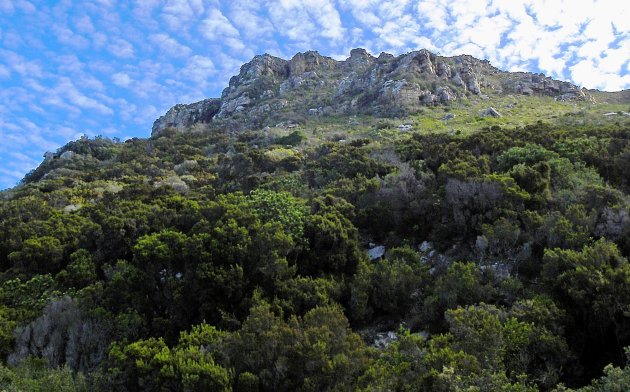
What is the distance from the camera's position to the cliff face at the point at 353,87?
167 ft

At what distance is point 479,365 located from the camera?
8.24m

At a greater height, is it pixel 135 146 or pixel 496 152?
pixel 135 146

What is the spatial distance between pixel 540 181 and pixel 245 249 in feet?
30.5

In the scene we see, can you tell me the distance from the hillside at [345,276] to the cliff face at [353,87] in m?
24.6

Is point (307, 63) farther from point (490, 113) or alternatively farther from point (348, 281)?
point (348, 281)

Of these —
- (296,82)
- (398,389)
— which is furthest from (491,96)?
(398,389)

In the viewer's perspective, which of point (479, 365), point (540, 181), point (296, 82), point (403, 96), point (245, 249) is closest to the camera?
point (479, 365)

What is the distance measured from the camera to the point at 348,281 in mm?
13719

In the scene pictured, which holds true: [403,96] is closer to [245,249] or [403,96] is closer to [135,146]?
[135,146]

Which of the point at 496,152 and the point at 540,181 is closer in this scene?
the point at 540,181

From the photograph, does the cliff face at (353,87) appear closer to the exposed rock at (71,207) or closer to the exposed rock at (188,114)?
the exposed rock at (188,114)

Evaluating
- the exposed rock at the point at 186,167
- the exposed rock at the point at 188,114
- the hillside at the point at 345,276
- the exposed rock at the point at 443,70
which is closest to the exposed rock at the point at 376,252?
the hillside at the point at 345,276

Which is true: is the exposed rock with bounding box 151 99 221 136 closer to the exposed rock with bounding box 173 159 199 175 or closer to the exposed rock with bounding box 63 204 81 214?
the exposed rock with bounding box 173 159 199 175

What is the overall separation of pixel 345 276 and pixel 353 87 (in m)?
46.7
